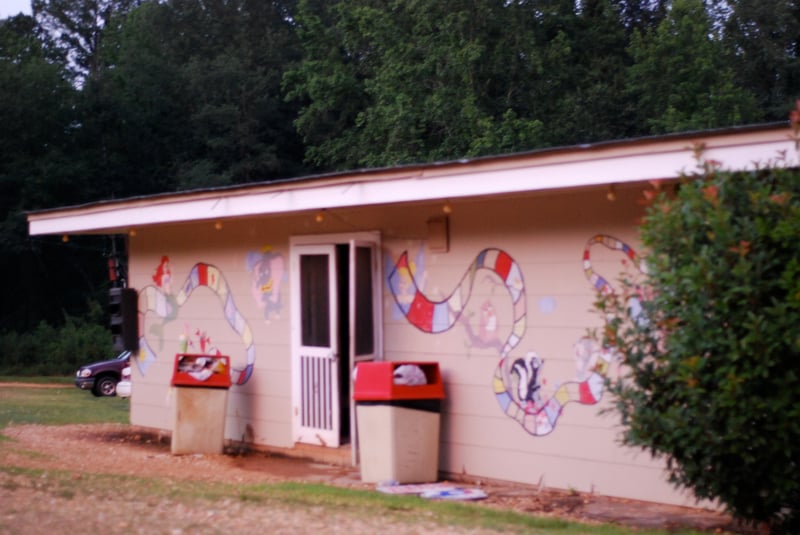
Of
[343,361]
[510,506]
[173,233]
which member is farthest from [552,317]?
[173,233]

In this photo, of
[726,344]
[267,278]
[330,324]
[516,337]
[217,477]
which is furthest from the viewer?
[267,278]

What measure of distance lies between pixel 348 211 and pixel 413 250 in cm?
101

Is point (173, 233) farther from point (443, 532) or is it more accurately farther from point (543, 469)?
point (443, 532)

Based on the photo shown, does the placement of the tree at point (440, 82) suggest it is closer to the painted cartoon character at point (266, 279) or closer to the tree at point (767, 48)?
the tree at point (767, 48)

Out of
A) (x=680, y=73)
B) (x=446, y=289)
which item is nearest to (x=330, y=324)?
(x=446, y=289)

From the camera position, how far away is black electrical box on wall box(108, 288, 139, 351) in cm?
1450

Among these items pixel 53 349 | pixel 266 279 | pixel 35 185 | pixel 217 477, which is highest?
pixel 35 185

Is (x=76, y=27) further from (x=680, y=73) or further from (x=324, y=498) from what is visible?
(x=324, y=498)

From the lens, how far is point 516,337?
9.79 meters

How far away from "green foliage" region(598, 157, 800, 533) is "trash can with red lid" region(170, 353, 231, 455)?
599 centimetres

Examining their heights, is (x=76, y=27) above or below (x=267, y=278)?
above

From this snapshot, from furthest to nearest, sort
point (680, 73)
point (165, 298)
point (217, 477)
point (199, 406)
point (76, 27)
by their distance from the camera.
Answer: point (76, 27) < point (680, 73) < point (165, 298) < point (199, 406) < point (217, 477)

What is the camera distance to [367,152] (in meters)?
35.5

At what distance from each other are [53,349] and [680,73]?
23.5 m
